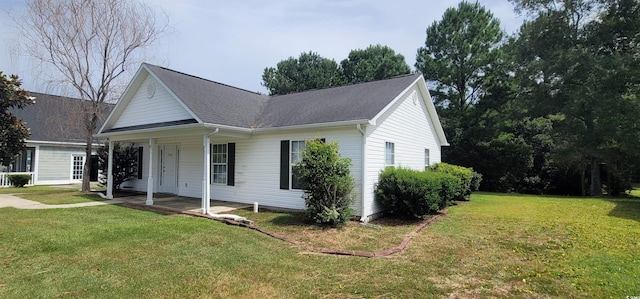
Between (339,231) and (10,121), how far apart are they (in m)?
12.5

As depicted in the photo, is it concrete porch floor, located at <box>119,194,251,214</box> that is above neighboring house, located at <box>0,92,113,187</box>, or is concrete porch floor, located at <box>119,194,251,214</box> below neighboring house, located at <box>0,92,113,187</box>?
below

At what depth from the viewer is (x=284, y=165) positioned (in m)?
10.6

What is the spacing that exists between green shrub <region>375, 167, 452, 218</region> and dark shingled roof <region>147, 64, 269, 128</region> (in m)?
4.97

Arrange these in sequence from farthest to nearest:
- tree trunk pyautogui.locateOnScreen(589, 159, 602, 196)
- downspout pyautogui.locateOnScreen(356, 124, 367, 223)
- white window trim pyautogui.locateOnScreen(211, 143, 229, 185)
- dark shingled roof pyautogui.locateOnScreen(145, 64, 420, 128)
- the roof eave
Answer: tree trunk pyautogui.locateOnScreen(589, 159, 602, 196)
white window trim pyautogui.locateOnScreen(211, 143, 229, 185)
dark shingled roof pyautogui.locateOnScreen(145, 64, 420, 128)
downspout pyautogui.locateOnScreen(356, 124, 367, 223)
the roof eave

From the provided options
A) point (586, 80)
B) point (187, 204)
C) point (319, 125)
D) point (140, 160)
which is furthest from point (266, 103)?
point (586, 80)

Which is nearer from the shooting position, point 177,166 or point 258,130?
point 258,130

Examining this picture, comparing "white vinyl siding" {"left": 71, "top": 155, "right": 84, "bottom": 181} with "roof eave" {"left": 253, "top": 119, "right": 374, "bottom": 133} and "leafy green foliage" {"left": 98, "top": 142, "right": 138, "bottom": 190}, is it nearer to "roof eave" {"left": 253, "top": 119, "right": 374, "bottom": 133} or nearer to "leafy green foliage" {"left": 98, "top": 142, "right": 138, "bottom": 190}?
"leafy green foliage" {"left": 98, "top": 142, "right": 138, "bottom": 190}

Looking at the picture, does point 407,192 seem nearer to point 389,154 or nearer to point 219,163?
point 389,154

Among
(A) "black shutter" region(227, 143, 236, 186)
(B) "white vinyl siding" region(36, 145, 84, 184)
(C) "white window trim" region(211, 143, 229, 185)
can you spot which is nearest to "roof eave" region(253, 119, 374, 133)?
(A) "black shutter" region(227, 143, 236, 186)

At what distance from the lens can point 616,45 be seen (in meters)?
19.8

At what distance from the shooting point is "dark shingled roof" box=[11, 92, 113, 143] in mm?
15406

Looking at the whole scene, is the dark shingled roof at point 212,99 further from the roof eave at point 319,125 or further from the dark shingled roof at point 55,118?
the dark shingled roof at point 55,118

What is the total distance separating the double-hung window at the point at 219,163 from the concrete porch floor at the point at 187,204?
84cm

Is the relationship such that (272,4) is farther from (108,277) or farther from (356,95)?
(108,277)
